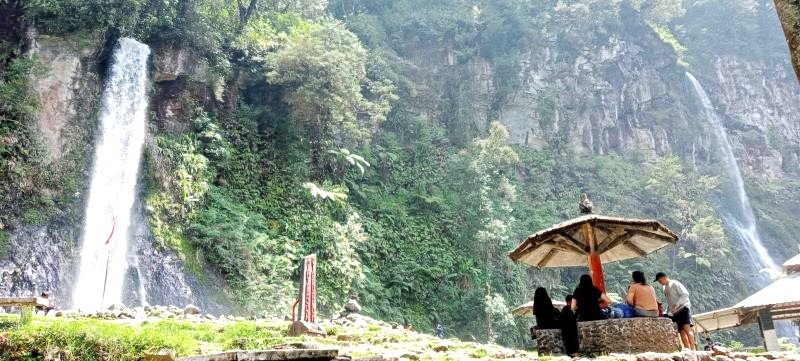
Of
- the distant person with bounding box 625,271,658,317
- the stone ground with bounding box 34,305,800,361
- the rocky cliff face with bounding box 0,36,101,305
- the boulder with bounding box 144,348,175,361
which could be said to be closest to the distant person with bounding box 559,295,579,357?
the stone ground with bounding box 34,305,800,361

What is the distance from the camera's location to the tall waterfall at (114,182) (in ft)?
47.2

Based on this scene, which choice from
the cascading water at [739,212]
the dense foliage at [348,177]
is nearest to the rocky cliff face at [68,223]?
the dense foliage at [348,177]

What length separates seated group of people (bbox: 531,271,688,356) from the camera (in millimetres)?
7312

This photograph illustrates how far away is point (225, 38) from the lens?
21094 mm

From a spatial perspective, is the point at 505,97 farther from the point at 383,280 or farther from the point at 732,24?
the point at 732,24

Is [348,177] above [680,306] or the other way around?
above

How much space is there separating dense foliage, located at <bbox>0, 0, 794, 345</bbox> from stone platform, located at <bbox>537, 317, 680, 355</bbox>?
1038cm

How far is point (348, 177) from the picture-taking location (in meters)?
22.2

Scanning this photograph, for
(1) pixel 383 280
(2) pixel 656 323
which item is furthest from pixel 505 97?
(2) pixel 656 323

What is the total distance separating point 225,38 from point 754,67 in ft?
125

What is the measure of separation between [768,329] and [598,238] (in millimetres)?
6811

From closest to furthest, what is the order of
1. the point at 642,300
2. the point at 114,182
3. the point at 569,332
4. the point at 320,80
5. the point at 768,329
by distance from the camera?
the point at 569,332
the point at 642,300
the point at 768,329
the point at 114,182
the point at 320,80

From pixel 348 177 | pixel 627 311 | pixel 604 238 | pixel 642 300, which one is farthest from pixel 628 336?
pixel 348 177

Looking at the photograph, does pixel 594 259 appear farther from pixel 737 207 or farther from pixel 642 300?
pixel 737 207
